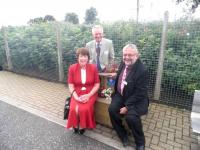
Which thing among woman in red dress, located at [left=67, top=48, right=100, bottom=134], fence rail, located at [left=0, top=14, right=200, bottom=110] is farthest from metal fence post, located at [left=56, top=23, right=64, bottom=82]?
woman in red dress, located at [left=67, top=48, right=100, bottom=134]

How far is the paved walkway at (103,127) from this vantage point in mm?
3125

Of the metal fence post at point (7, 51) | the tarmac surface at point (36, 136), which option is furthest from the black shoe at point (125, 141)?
the metal fence post at point (7, 51)

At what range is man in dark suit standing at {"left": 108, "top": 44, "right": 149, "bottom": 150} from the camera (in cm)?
286

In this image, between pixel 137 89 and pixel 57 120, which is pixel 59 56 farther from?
pixel 137 89

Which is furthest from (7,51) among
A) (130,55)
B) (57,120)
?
(130,55)

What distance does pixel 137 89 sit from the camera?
9.57ft

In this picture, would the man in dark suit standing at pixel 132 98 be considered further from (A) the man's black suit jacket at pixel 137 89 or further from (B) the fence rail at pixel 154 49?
(B) the fence rail at pixel 154 49

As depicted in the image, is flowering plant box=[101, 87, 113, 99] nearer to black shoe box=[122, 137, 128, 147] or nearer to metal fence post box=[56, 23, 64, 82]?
black shoe box=[122, 137, 128, 147]

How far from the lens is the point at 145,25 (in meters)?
4.49

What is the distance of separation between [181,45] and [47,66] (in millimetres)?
4220

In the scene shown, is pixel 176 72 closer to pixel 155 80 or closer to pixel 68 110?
pixel 155 80

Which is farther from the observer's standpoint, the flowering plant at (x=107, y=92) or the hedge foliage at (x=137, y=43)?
the hedge foliage at (x=137, y=43)

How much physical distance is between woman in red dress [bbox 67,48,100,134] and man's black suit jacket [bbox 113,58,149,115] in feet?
2.17

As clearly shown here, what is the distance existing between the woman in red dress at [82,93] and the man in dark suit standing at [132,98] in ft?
1.42
